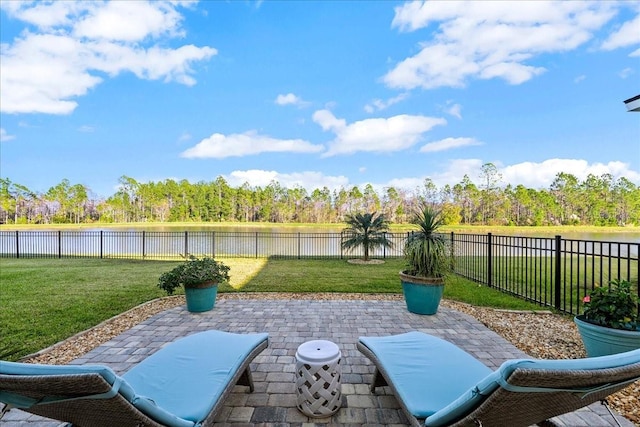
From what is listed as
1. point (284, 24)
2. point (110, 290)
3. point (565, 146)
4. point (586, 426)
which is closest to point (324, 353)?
point (586, 426)

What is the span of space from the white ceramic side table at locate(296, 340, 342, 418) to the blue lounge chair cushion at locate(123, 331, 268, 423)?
0.49 m

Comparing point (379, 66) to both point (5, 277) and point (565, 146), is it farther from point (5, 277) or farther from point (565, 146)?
point (565, 146)

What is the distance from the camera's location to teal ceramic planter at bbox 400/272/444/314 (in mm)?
4570

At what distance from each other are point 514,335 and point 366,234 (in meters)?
7.35

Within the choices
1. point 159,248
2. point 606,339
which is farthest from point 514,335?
point 159,248

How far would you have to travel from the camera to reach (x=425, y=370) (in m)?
2.14

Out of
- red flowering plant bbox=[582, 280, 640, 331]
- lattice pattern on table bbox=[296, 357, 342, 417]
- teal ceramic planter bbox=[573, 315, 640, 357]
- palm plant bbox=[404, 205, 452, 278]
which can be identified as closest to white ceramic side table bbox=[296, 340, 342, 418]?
lattice pattern on table bbox=[296, 357, 342, 417]

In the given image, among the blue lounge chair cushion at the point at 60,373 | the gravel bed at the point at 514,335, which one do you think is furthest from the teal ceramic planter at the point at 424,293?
the blue lounge chair cushion at the point at 60,373

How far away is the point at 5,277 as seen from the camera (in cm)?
731

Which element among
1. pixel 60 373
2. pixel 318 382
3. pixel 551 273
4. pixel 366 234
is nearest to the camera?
pixel 60 373

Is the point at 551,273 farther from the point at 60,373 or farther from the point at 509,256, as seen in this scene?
the point at 60,373

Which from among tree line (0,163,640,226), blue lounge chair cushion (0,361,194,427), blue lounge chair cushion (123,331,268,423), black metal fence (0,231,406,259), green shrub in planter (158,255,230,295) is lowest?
black metal fence (0,231,406,259)

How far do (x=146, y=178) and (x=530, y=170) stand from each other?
65994 mm

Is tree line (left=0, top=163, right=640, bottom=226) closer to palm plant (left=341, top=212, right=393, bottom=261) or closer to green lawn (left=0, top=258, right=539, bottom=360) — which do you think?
palm plant (left=341, top=212, right=393, bottom=261)
